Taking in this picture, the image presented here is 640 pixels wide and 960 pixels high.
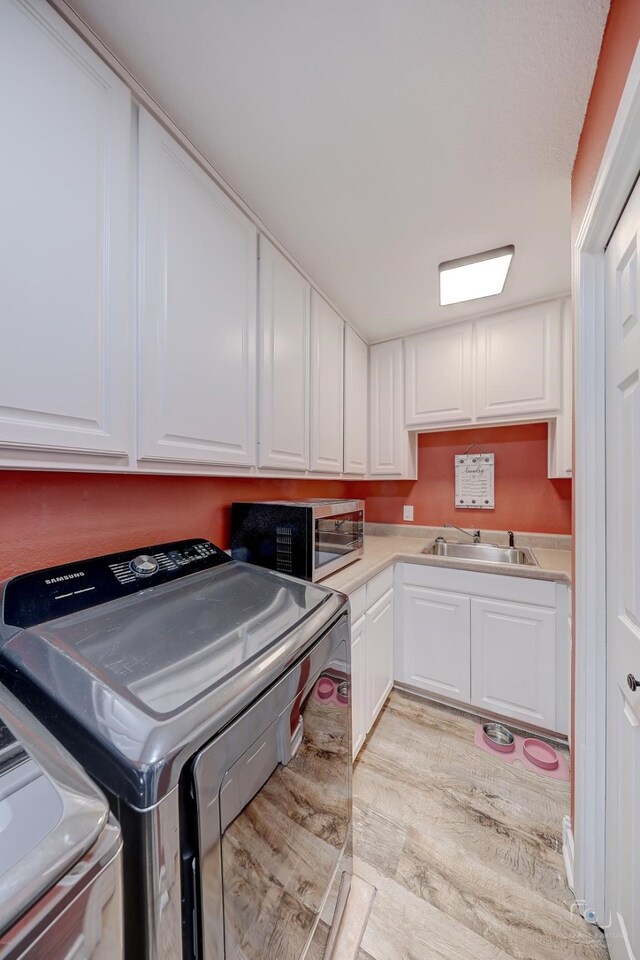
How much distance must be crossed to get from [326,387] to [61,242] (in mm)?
1329

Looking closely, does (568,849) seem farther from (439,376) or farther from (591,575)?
(439,376)

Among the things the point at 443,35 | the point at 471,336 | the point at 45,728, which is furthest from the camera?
the point at 471,336

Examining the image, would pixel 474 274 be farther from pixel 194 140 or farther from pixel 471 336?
pixel 194 140

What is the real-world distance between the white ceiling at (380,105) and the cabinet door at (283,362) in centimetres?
18

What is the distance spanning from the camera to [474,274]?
1.74 meters

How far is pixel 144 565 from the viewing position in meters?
1.04

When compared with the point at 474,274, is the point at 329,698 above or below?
below

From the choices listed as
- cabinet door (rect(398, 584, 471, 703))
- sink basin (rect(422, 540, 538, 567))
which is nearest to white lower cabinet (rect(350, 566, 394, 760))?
cabinet door (rect(398, 584, 471, 703))

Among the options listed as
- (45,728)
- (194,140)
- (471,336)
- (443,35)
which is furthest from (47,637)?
(471,336)

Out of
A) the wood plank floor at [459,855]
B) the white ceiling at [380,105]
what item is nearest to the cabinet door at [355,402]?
the white ceiling at [380,105]

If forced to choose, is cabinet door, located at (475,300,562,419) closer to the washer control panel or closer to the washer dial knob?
the washer control panel

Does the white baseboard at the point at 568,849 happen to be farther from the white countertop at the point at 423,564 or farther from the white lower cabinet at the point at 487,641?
the white countertop at the point at 423,564

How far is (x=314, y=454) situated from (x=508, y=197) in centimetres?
131

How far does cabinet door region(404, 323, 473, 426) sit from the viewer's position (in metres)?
2.26
